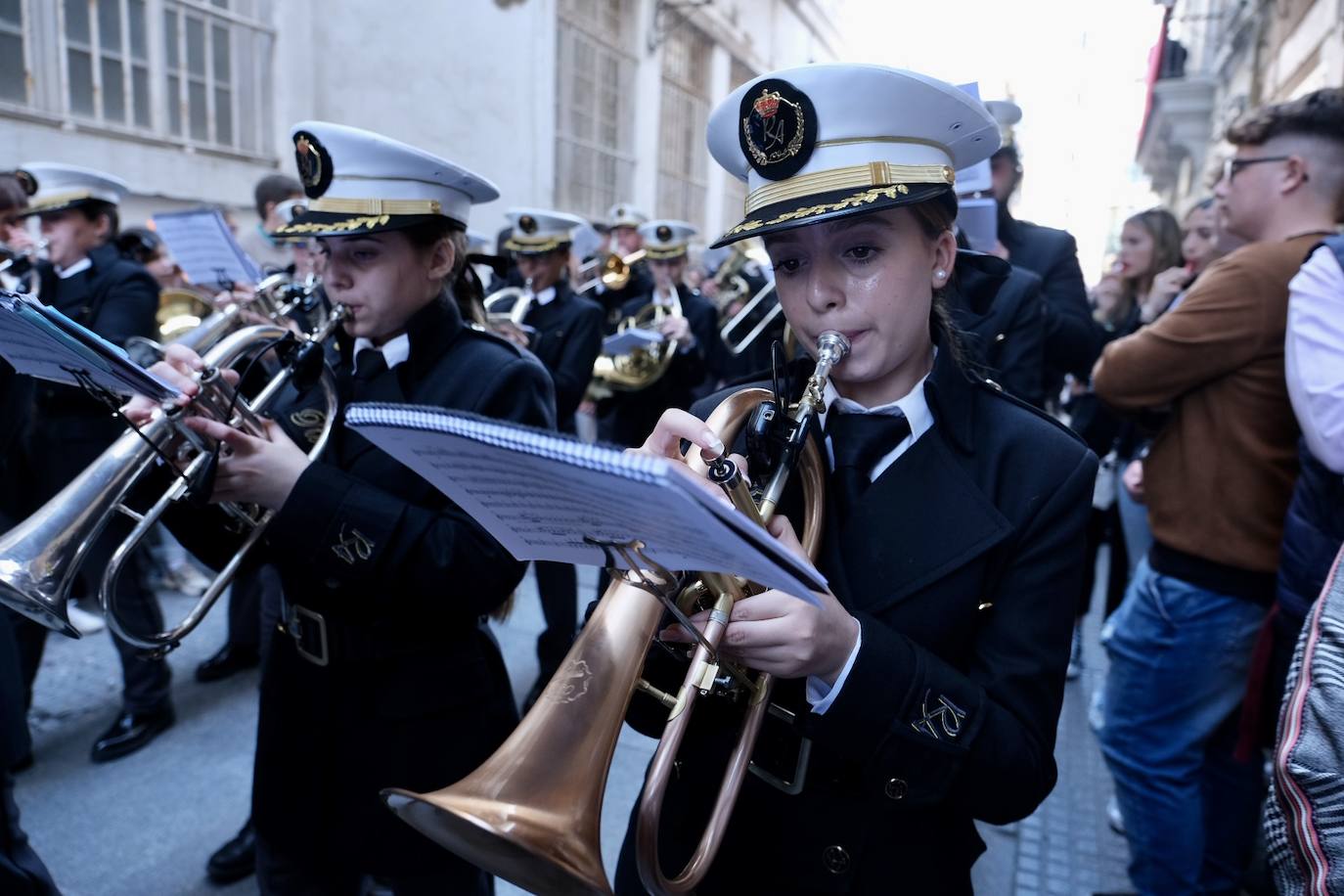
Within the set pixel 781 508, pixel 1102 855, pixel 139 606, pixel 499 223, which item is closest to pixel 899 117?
pixel 781 508

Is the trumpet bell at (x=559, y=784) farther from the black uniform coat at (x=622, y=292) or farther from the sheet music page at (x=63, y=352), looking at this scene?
the black uniform coat at (x=622, y=292)

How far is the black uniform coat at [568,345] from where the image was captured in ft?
15.7

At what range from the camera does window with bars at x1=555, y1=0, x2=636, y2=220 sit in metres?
13.8

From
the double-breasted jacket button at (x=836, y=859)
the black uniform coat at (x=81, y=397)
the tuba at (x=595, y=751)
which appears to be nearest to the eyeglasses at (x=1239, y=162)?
the tuba at (x=595, y=751)

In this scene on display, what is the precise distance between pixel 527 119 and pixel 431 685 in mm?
11776

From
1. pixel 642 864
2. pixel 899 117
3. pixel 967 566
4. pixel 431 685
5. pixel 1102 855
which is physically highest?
pixel 899 117

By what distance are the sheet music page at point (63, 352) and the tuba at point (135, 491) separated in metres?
0.11

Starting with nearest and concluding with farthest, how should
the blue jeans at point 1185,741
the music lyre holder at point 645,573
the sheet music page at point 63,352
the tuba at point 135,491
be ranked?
the music lyre holder at point 645,573 → the sheet music page at point 63,352 → the tuba at point 135,491 → the blue jeans at point 1185,741

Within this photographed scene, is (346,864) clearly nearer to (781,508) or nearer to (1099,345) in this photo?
(781,508)

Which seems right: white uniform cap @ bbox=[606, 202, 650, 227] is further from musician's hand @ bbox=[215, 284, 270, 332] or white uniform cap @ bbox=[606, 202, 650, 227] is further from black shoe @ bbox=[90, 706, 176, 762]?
black shoe @ bbox=[90, 706, 176, 762]

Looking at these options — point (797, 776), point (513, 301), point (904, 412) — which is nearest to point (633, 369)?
point (513, 301)

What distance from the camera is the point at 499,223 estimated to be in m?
12.1

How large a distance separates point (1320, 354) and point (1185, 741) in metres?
1.12

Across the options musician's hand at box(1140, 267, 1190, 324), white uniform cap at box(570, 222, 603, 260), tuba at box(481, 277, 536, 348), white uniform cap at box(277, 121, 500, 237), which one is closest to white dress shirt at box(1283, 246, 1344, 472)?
musician's hand at box(1140, 267, 1190, 324)
